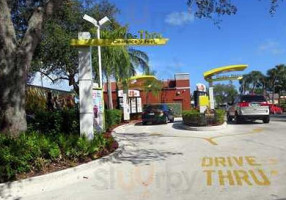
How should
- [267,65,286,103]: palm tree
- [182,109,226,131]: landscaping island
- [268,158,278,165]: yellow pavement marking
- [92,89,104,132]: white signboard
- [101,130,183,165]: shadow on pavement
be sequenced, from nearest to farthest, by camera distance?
[268,158,278,165]: yellow pavement marking, [101,130,183,165]: shadow on pavement, [92,89,104,132]: white signboard, [182,109,226,131]: landscaping island, [267,65,286,103]: palm tree

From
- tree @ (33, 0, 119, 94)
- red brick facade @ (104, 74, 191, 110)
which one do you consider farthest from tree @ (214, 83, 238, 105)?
tree @ (33, 0, 119, 94)

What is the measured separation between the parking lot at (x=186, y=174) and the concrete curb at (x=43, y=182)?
81mm

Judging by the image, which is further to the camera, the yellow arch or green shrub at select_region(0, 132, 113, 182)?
the yellow arch

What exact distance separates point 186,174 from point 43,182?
322 cm

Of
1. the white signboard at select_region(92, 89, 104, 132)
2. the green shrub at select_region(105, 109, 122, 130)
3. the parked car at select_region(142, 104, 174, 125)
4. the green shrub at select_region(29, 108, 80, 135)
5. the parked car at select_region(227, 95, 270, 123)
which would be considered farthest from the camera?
the parked car at select_region(142, 104, 174, 125)

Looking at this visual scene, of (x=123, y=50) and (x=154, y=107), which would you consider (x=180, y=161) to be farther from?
(x=123, y=50)

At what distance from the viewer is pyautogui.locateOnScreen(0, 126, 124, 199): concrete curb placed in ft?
27.9

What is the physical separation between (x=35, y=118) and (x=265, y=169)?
A: 9685 mm

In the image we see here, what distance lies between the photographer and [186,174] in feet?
33.4

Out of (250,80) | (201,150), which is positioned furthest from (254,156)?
(250,80)

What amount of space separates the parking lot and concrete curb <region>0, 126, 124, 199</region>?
8 cm

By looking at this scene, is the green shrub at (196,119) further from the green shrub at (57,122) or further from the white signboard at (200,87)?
the white signboard at (200,87)

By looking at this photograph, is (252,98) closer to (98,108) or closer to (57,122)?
(98,108)

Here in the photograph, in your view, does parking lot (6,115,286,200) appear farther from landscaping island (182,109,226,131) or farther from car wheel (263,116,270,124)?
car wheel (263,116,270,124)
